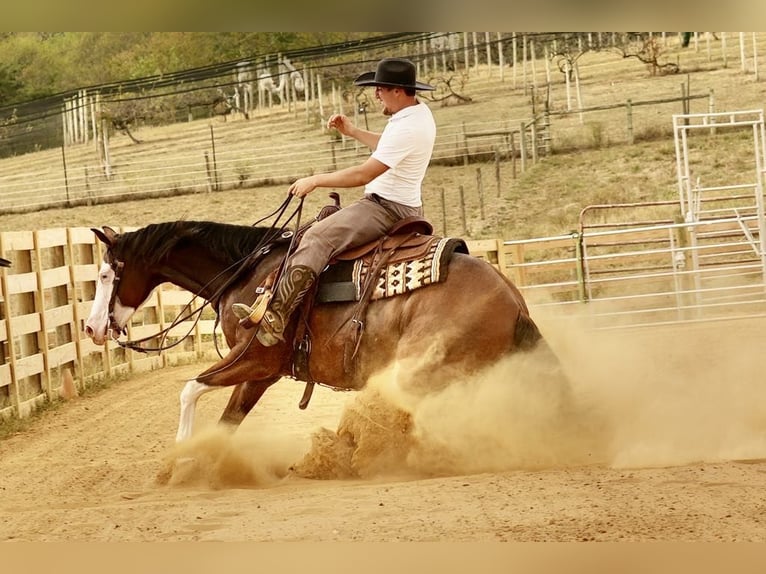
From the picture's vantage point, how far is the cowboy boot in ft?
14.2

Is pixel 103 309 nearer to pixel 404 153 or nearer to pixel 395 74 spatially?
pixel 404 153

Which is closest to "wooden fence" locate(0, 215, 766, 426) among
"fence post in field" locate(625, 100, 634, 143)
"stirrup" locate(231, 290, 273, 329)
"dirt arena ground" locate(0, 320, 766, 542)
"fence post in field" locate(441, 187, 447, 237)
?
"fence post in field" locate(441, 187, 447, 237)

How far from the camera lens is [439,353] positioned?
423cm

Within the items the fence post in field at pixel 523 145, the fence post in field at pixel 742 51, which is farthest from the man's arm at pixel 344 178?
the fence post in field at pixel 742 51

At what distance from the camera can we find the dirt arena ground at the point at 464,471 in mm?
3521

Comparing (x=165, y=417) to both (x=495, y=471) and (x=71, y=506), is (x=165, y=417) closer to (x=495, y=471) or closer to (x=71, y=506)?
(x=71, y=506)

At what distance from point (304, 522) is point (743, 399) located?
7.51ft

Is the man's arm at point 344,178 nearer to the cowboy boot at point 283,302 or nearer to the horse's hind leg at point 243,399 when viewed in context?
the cowboy boot at point 283,302

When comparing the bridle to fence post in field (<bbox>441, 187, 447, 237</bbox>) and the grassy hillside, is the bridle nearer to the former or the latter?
the grassy hillside

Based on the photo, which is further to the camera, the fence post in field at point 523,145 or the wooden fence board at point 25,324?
the fence post in field at point 523,145

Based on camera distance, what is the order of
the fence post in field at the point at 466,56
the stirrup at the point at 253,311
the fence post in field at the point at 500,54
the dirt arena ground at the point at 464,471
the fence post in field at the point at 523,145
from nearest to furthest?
1. the dirt arena ground at the point at 464,471
2. the stirrup at the point at 253,311
3. the fence post in field at the point at 466,56
4. the fence post in field at the point at 500,54
5. the fence post in field at the point at 523,145

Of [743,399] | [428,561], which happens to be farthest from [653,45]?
[428,561]

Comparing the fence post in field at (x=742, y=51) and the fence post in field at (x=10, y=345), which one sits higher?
the fence post in field at (x=742, y=51)

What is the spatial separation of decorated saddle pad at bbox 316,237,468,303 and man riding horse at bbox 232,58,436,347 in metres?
0.11
